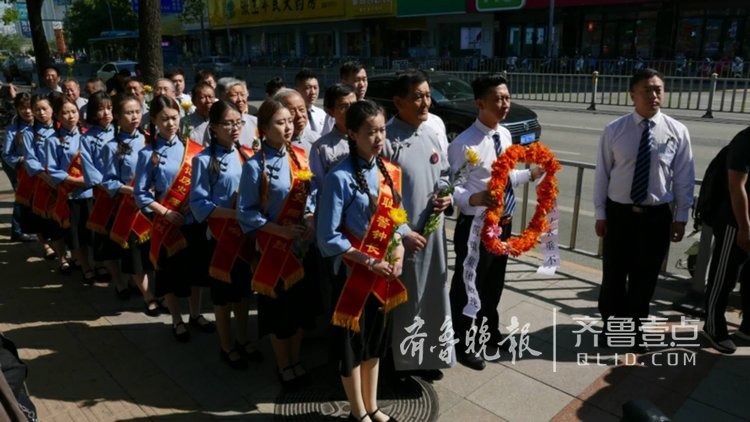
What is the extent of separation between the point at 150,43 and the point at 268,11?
35.8 metres

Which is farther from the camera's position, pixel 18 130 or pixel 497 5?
pixel 497 5

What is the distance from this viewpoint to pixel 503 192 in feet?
11.4

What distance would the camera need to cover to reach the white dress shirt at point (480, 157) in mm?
3656

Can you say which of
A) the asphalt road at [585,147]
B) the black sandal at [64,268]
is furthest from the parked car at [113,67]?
the black sandal at [64,268]

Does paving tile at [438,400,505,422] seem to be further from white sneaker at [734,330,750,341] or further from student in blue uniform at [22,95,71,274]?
student in blue uniform at [22,95,71,274]

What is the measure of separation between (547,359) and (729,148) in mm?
1794

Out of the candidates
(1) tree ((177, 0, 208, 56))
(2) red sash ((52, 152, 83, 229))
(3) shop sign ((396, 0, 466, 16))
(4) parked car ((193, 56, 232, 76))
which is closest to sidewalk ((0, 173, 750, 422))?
(2) red sash ((52, 152, 83, 229))

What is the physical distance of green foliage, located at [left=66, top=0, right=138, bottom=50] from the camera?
55281 millimetres

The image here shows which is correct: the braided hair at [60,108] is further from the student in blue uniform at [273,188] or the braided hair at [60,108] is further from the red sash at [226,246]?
the student in blue uniform at [273,188]

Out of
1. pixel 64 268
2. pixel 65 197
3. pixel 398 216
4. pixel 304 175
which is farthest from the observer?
pixel 64 268

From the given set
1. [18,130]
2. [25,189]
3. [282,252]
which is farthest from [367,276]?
[18,130]

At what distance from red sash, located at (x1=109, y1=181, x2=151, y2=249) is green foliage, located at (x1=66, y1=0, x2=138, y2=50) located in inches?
2214

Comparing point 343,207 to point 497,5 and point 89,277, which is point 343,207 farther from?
point 497,5

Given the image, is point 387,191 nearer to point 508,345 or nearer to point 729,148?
point 508,345
